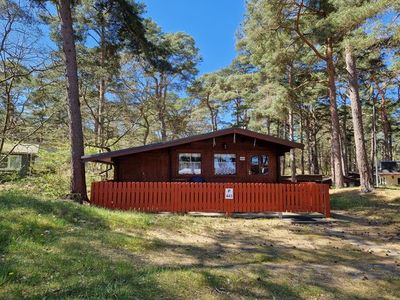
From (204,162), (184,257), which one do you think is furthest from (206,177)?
(184,257)

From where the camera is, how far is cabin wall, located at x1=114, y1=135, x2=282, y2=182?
44.1 ft

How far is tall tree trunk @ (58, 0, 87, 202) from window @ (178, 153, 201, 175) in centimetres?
402

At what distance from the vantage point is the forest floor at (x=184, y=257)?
4281 mm

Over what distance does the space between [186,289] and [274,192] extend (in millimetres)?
7261

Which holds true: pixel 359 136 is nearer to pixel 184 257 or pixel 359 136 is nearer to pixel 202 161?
pixel 202 161

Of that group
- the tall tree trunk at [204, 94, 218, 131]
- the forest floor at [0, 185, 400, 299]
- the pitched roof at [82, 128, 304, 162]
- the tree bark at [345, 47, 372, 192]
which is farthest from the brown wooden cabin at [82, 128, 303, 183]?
the tall tree trunk at [204, 94, 218, 131]

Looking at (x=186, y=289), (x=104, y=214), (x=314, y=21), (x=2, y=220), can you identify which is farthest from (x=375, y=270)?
(x=314, y=21)

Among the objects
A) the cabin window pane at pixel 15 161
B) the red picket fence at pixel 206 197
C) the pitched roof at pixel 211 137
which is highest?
the cabin window pane at pixel 15 161

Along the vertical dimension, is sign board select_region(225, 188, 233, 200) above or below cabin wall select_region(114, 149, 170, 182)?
below

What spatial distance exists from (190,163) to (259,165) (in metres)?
2.92

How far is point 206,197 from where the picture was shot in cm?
1102

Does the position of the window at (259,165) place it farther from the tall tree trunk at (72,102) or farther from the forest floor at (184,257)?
the tall tree trunk at (72,102)

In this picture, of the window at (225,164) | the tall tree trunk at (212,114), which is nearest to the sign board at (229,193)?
the window at (225,164)

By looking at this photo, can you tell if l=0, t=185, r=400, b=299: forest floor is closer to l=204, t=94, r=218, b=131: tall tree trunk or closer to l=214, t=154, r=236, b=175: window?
l=214, t=154, r=236, b=175: window
